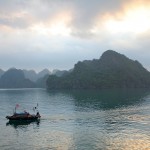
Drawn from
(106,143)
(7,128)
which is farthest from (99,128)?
(7,128)

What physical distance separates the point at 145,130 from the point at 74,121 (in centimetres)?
2939

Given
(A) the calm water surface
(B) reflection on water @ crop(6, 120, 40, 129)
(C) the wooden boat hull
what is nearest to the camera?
(A) the calm water surface

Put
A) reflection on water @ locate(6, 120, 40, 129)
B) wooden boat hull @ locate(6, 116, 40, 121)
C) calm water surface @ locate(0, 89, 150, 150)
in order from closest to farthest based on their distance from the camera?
calm water surface @ locate(0, 89, 150, 150) < reflection on water @ locate(6, 120, 40, 129) < wooden boat hull @ locate(6, 116, 40, 121)

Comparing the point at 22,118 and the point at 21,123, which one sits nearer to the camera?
the point at 21,123

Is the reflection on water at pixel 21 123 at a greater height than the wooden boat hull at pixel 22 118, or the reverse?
the wooden boat hull at pixel 22 118

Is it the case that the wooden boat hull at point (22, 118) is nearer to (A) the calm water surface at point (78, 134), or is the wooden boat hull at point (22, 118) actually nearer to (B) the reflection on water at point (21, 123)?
(B) the reflection on water at point (21, 123)

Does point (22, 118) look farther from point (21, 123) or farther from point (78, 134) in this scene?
point (78, 134)

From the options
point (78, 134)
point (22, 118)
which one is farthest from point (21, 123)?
point (78, 134)

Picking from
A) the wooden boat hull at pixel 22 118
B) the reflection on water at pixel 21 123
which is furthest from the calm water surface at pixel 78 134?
the wooden boat hull at pixel 22 118

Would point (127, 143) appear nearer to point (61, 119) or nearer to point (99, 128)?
point (99, 128)

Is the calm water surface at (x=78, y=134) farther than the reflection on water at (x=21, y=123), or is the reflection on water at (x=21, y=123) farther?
the reflection on water at (x=21, y=123)

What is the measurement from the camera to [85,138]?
80.5 m

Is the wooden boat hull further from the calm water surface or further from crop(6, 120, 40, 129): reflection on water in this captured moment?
the calm water surface

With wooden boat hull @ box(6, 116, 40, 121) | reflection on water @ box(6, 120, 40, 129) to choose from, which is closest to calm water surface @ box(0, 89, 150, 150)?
reflection on water @ box(6, 120, 40, 129)
